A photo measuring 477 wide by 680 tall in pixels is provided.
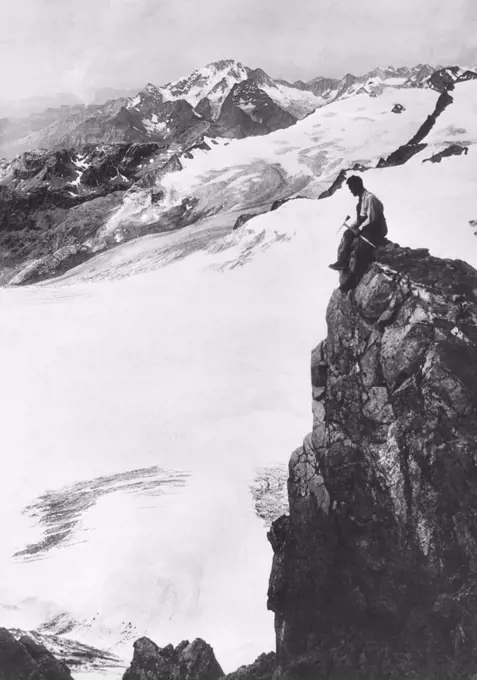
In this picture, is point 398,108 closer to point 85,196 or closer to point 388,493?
point 85,196

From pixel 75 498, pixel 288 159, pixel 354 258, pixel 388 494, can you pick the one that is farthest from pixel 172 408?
pixel 288 159

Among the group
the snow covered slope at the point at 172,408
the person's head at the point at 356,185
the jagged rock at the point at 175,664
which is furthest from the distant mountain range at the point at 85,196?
the jagged rock at the point at 175,664

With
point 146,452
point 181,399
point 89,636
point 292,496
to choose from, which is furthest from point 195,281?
point 292,496

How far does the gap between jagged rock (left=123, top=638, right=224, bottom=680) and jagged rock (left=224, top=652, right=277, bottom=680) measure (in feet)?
4.36

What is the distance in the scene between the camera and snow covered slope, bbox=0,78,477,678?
30312 millimetres

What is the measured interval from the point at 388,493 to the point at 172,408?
35011 mm

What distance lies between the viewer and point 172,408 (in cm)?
5106

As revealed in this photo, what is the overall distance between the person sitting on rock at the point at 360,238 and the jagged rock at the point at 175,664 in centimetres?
1345

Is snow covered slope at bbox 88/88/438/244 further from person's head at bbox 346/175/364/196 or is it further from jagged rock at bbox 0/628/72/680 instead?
jagged rock at bbox 0/628/72/680

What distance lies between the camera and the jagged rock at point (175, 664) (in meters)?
22.1

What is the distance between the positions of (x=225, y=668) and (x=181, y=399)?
28688 mm

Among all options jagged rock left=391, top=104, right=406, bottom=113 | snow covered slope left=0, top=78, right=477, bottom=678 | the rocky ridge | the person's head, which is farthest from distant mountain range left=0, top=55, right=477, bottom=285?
the rocky ridge

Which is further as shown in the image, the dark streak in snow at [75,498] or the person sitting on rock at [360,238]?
the dark streak in snow at [75,498]

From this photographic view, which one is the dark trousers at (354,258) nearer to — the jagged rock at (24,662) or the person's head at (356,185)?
the person's head at (356,185)
